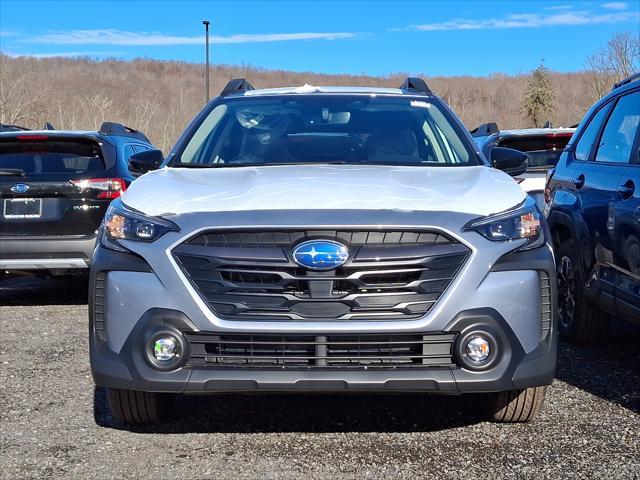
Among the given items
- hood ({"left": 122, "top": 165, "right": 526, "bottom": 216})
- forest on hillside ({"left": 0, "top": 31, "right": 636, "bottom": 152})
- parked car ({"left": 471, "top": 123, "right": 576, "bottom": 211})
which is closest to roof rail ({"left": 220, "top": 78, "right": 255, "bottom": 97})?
hood ({"left": 122, "top": 165, "right": 526, "bottom": 216})

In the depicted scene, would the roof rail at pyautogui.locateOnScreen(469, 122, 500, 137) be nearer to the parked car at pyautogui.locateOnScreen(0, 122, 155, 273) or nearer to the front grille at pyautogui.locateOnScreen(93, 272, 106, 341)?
the parked car at pyautogui.locateOnScreen(0, 122, 155, 273)

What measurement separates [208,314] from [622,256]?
8.37 ft

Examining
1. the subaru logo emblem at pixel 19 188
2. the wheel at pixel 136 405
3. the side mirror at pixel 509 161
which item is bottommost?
the wheel at pixel 136 405

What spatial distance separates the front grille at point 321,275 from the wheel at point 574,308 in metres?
2.59

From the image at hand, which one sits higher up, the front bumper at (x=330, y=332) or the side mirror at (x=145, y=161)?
the side mirror at (x=145, y=161)

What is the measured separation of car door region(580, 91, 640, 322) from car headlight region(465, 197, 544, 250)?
3.65 ft

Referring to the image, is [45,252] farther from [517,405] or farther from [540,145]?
[540,145]

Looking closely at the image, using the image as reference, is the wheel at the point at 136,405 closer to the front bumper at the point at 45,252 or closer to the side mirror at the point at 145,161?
the side mirror at the point at 145,161

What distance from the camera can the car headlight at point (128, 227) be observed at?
3.51 meters

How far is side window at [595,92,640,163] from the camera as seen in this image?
509cm

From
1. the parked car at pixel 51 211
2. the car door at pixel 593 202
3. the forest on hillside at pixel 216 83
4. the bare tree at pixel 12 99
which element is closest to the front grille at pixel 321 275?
the car door at pixel 593 202

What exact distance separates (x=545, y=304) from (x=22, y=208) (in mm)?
5160

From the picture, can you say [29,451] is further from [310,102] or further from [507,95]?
[507,95]

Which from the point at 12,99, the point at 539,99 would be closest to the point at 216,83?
the point at 539,99
